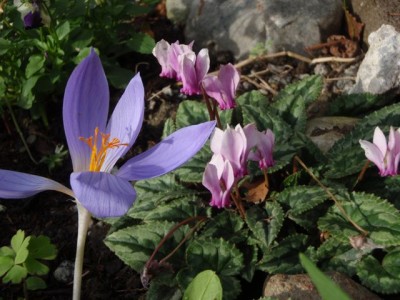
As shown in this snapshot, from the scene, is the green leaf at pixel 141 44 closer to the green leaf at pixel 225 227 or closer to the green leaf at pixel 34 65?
the green leaf at pixel 34 65

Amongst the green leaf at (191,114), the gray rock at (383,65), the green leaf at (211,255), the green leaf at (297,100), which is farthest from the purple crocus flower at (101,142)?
the gray rock at (383,65)

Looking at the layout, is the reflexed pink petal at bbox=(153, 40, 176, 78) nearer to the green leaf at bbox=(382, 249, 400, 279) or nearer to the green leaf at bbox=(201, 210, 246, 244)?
the green leaf at bbox=(201, 210, 246, 244)

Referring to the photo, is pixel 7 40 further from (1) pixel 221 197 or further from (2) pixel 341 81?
(2) pixel 341 81

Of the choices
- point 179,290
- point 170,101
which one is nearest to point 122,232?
point 179,290

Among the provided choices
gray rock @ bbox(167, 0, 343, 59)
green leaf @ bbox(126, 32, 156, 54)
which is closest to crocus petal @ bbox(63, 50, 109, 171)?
green leaf @ bbox(126, 32, 156, 54)

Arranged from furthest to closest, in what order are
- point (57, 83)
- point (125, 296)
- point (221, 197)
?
1. point (57, 83)
2. point (125, 296)
3. point (221, 197)

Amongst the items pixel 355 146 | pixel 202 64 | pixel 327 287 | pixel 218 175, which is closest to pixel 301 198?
pixel 355 146
